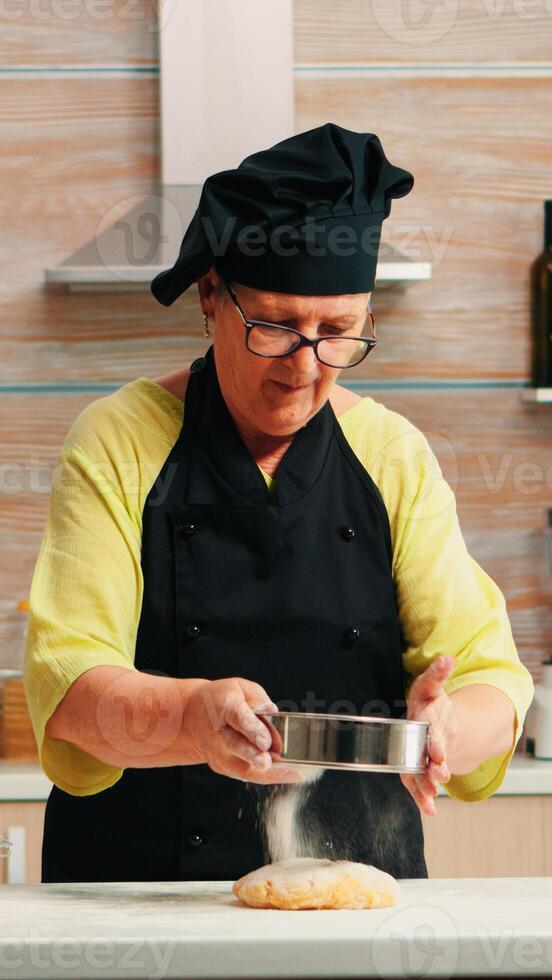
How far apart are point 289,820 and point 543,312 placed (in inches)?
58.4

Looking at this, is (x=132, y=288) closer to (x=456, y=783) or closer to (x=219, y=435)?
(x=219, y=435)

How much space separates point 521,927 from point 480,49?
2.00 metres

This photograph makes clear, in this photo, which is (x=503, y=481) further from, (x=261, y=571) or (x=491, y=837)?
(x=261, y=571)

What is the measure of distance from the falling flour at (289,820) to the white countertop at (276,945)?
0.97 feet

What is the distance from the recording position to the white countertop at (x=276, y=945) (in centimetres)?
100

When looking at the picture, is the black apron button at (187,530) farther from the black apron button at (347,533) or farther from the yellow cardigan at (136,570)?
the black apron button at (347,533)

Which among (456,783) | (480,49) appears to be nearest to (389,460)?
(456,783)

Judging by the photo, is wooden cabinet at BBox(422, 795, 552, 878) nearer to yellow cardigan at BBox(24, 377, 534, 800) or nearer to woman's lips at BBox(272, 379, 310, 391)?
yellow cardigan at BBox(24, 377, 534, 800)

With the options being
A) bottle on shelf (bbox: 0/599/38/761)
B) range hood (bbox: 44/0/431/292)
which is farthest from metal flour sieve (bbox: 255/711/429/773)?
range hood (bbox: 44/0/431/292)

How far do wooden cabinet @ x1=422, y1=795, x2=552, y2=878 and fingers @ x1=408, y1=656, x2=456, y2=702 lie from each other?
103cm

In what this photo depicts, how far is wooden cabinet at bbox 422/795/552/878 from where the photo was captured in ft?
7.36

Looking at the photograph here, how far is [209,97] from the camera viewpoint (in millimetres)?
2447

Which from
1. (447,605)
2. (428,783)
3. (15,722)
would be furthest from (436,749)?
(15,722)

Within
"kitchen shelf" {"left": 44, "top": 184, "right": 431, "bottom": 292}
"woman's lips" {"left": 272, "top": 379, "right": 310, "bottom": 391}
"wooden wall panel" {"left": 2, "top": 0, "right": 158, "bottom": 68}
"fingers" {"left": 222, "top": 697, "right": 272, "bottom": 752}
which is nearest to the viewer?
"fingers" {"left": 222, "top": 697, "right": 272, "bottom": 752}
